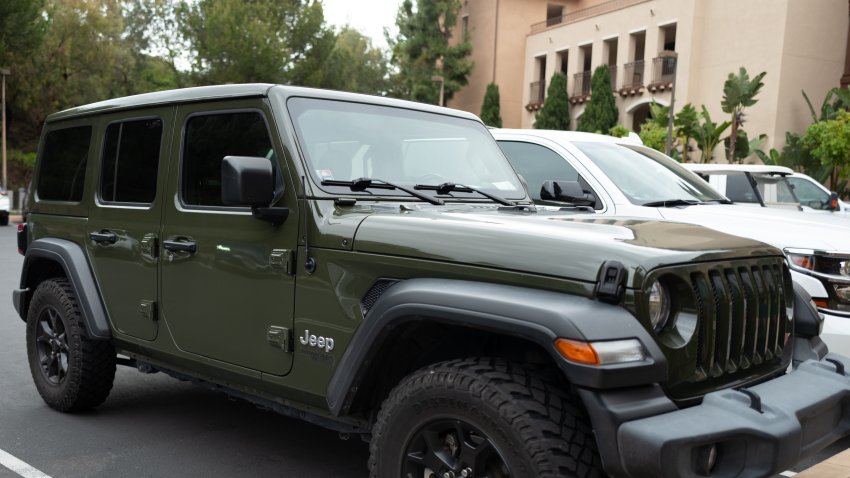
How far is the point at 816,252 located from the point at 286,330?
12.1 ft

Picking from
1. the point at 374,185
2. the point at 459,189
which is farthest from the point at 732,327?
the point at 374,185

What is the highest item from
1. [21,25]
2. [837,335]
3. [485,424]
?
[21,25]

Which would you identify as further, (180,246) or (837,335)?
(837,335)

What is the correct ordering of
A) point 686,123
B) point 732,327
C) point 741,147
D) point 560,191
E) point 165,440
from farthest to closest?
point 741,147, point 686,123, point 560,191, point 165,440, point 732,327

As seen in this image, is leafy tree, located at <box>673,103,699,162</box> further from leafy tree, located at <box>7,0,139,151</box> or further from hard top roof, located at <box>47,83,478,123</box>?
leafy tree, located at <box>7,0,139,151</box>

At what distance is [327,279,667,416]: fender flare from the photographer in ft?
8.41

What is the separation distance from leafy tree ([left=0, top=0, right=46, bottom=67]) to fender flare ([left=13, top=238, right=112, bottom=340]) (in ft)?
87.7

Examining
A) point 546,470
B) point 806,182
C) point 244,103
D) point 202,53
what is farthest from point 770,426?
point 202,53

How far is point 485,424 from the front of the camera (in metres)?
2.75

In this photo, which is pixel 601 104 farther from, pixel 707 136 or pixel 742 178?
pixel 742 178

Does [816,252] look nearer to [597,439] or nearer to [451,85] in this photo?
[597,439]

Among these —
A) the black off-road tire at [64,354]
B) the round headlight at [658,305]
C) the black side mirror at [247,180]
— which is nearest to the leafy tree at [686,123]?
the black off-road tire at [64,354]

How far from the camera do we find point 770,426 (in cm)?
264

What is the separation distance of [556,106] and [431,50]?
887 cm
